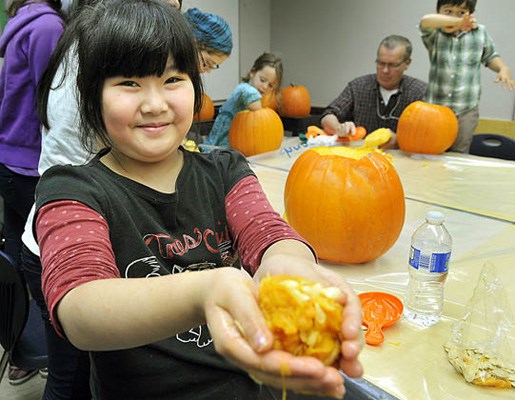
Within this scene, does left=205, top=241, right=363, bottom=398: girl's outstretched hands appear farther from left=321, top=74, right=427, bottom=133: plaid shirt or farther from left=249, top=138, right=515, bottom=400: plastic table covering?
left=321, top=74, right=427, bottom=133: plaid shirt

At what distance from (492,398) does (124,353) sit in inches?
21.7

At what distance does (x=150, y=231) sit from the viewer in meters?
0.70

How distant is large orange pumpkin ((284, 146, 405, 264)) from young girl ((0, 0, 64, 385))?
0.76 meters

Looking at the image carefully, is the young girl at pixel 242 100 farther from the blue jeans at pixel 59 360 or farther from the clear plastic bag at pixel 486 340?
the clear plastic bag at pixel 486 340

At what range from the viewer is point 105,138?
0.74m

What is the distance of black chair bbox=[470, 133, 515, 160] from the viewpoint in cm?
242

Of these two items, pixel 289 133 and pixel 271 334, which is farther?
pixel 289 133

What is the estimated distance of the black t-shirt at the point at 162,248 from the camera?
665mm

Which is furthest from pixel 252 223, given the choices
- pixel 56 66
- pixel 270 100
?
pixel 270 100

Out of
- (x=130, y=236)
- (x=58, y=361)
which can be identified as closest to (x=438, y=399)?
(x=130, y=236)

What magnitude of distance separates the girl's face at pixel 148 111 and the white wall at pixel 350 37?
3244 millimetres

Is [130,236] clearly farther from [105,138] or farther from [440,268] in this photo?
[440,268]

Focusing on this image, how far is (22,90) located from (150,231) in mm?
857

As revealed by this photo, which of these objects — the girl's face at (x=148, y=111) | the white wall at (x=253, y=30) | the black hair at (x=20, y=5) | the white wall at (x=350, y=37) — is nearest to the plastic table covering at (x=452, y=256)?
the girl's face at (x=148, y=111)
